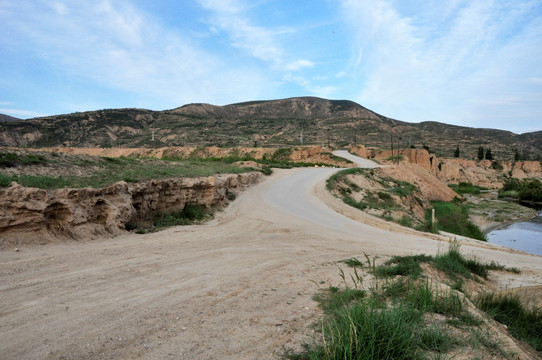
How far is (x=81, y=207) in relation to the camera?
29.4ft

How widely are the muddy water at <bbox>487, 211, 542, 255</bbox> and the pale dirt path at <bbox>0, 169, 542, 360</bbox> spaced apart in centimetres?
1251

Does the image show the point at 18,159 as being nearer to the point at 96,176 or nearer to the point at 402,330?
the point at 96,176

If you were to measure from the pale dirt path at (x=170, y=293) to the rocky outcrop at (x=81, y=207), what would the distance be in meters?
0.66

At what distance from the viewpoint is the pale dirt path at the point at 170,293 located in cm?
370

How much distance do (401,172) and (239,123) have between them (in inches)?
2099

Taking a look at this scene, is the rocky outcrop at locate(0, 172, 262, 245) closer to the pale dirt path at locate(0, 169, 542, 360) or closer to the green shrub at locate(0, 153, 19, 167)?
the pale dirt path at locate(0, 169, 542, 360)

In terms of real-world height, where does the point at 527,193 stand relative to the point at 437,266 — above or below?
below

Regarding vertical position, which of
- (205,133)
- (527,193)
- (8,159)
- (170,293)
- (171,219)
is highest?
(205,133)

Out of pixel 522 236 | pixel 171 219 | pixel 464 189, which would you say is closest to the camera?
pixel 171 219

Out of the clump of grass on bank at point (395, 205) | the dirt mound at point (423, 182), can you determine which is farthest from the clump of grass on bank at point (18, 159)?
the dirt mound at point (423, 182)

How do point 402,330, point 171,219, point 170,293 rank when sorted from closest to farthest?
point 402,330 → point 170,293 → point 171,219

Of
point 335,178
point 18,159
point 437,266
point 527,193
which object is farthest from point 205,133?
point 437,266

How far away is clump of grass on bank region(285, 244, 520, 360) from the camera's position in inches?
118

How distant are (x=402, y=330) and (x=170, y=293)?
3.70 m
